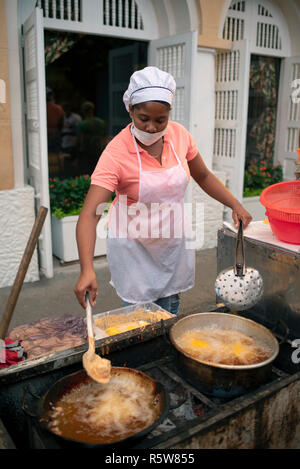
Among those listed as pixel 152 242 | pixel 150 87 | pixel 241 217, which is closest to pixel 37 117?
pixel 152 242

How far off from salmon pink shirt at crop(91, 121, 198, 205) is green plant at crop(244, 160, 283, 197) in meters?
4.56

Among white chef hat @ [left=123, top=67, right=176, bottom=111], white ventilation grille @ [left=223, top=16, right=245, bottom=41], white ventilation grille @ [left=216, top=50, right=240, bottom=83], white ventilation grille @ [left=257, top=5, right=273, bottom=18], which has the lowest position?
white chef hat @ [left=123, top=67, right=176, bottom=111]

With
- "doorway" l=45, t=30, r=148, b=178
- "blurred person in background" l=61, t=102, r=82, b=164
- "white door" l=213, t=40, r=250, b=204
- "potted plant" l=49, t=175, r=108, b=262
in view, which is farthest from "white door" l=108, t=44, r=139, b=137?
"potted plant" l=49, t=175, r=108, b=262

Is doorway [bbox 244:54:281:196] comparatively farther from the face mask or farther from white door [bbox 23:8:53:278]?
the face mask

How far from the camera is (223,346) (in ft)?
5.59

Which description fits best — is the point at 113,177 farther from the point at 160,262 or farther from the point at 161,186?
the point at 160,262

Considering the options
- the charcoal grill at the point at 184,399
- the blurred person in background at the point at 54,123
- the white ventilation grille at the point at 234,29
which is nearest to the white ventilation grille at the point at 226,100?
the white ventilation grille at the point at 234,29

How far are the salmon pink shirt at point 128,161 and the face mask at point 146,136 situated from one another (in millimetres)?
46

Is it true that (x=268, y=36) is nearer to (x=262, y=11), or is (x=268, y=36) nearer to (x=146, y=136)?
(x=262, y=11)

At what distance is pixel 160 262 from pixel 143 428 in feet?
4.21

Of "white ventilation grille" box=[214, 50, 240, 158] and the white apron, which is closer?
the white apron

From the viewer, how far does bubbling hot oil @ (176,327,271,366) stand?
1619 mm

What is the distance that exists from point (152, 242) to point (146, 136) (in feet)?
2.06
